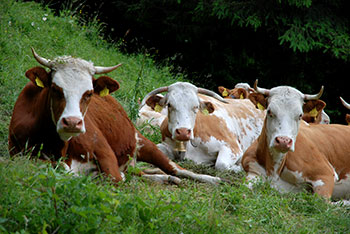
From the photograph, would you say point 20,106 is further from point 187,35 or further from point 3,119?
point 187,35

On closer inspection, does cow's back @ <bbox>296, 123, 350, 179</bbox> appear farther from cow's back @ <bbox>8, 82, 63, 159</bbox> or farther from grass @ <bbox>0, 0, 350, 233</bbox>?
cow's back @ <bbox>8, 82, 63, 159</bbox>

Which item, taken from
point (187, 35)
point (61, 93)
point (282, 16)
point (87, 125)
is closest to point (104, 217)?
point (61, 93)

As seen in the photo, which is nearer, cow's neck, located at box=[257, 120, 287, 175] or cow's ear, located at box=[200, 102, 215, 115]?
cow's neck, located at box=[257, 120, 287, 175]

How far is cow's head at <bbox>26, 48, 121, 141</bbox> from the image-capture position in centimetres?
458

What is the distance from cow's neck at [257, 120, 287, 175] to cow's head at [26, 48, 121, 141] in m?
2.66

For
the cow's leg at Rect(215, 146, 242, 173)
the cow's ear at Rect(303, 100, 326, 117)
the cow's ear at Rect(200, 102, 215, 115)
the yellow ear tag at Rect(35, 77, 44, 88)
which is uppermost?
the yellow ear tag at Rect(35, 77, 44, 88)

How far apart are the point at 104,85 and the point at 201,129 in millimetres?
3031

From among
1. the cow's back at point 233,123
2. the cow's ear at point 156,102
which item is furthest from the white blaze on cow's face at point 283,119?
the cow's ear at point 156,102

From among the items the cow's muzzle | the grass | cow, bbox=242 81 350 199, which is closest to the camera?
the grass

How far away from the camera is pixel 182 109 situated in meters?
7.29

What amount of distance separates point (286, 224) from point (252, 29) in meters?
9.73

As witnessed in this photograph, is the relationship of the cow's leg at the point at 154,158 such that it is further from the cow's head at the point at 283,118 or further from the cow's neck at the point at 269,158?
the cow's head at the point at 283,118

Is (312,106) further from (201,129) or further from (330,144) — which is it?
(201,129)

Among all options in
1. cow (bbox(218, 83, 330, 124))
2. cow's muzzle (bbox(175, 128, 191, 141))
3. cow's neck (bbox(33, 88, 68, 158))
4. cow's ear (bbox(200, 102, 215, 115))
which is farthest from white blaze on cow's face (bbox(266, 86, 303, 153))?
cow's neck (bbox(33, 88, 68, 158))
